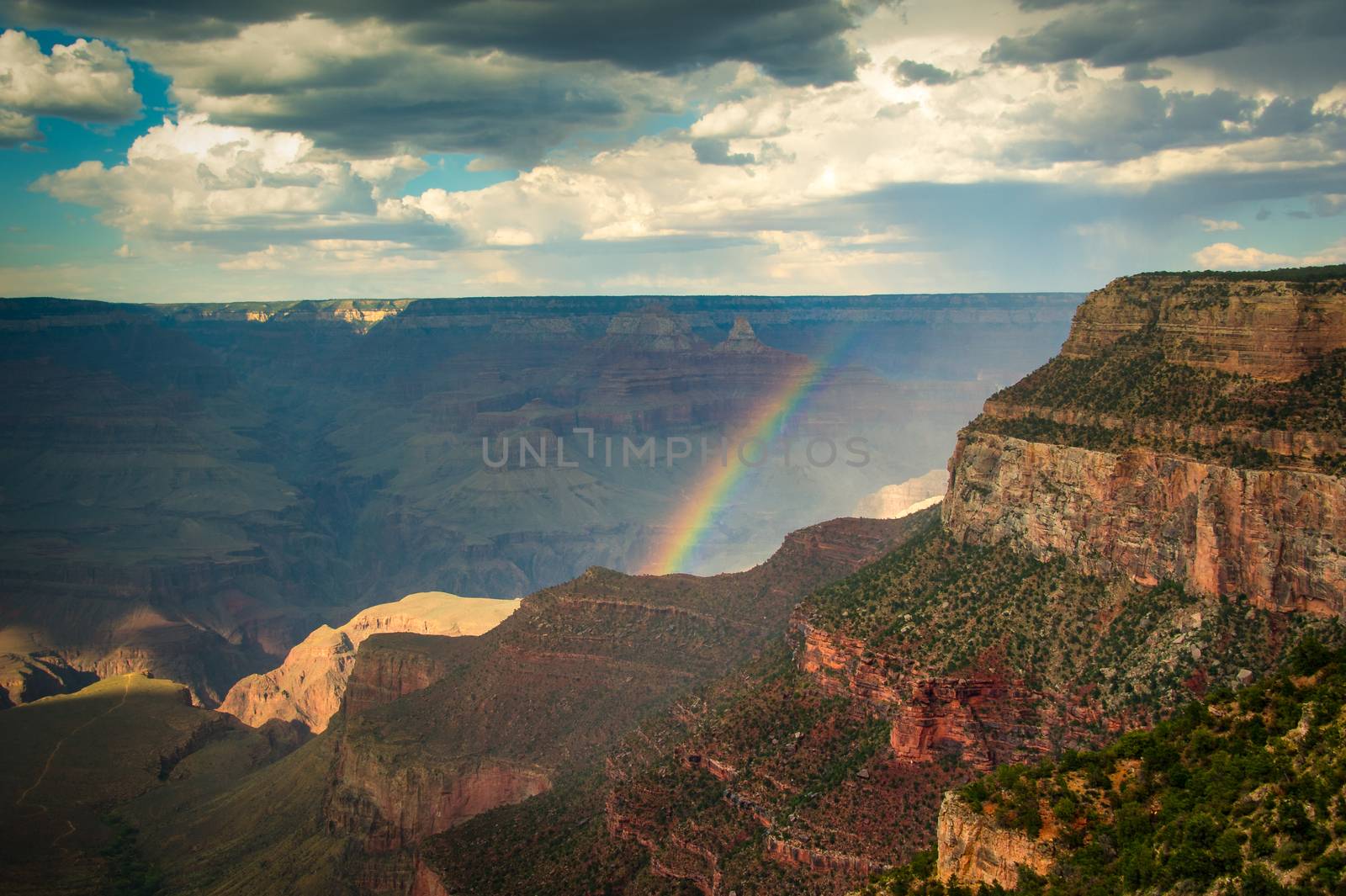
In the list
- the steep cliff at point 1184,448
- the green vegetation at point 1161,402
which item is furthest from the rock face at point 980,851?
the green vegetation at point 1161,402

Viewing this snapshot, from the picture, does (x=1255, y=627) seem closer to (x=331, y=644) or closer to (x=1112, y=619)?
(x=1112, y=619)

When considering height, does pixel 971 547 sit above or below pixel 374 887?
above

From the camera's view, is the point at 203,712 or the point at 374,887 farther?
the point at 203,712

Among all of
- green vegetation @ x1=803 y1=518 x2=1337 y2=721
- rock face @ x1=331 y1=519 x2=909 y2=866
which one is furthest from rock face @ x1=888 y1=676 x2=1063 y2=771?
rock face @ x1=331 y1=519 x2=909 y2=866

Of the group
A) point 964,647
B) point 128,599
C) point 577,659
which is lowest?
point 128,599

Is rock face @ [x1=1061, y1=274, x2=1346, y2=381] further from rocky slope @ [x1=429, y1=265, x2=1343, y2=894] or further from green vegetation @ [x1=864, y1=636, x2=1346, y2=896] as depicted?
green vegetation @ [x1=864, y1=636, x2=1346, y2=896]

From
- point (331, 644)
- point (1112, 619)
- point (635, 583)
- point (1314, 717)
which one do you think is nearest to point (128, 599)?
point (331, 644)
